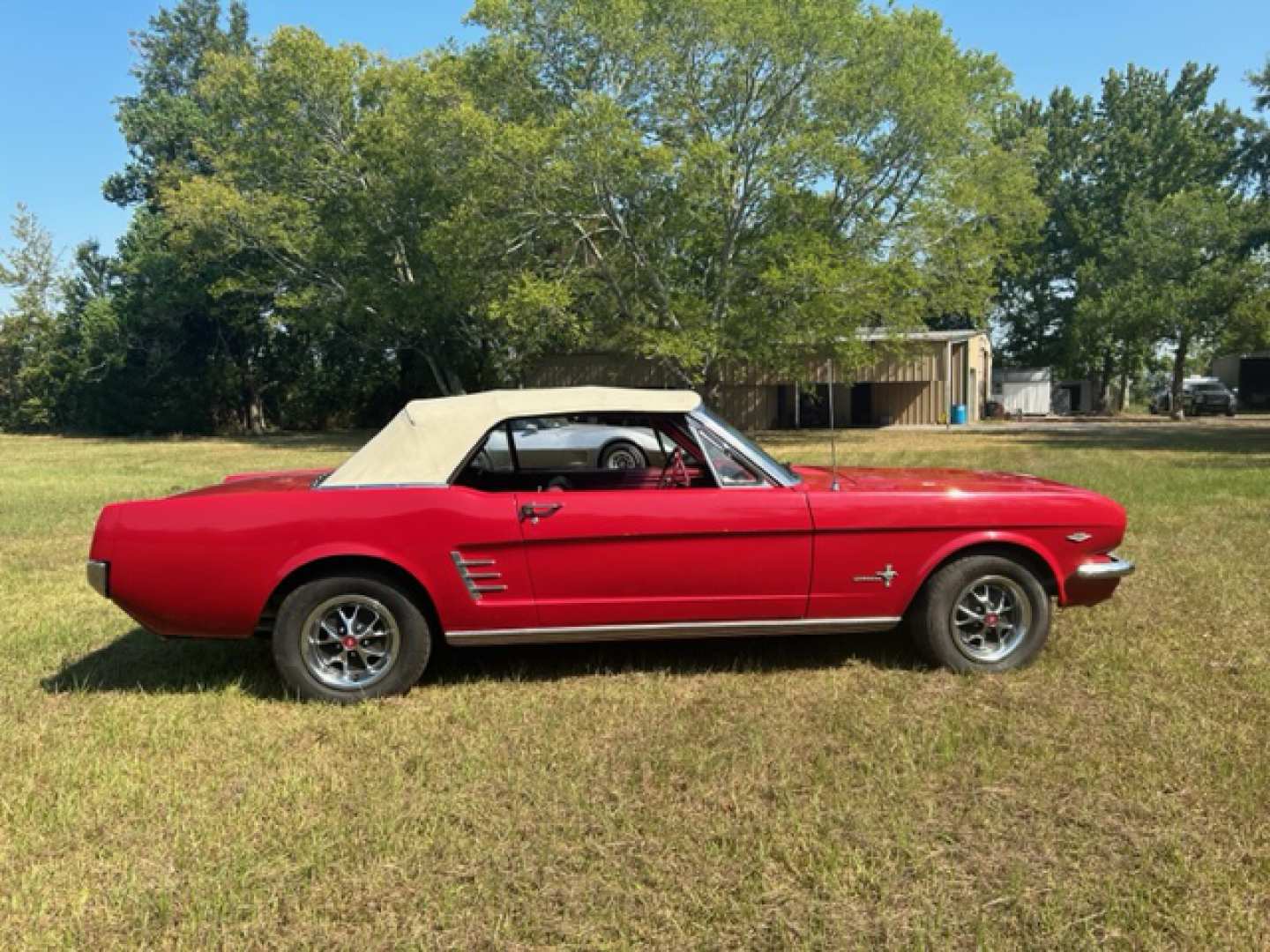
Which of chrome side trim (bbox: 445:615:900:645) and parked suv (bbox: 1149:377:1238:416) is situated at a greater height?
parked suv (bbox: 1149:377:1238:416)

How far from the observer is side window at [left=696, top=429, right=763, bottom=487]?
412 centimetres

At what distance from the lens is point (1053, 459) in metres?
16.1

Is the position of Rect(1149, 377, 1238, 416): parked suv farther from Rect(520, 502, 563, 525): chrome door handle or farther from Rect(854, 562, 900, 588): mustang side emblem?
Rect(520, 502, 563, 525): chrome door handle

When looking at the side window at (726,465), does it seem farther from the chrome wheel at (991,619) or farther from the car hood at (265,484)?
the car hood at (265,484)

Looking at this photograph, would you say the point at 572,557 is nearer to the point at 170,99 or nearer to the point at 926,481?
the point at 926,481

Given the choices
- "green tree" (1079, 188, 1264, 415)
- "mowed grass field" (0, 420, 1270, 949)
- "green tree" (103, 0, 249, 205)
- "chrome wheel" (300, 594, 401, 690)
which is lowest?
"mowed grass field" (0, 420, 1270, 949)

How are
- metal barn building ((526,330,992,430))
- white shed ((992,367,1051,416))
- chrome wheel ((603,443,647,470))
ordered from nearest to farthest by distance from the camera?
1. chrome wheel ((603,443,647,470))
2. metal barn building ((526,330,992,430))
3. white shed ((992,367,1051,416))

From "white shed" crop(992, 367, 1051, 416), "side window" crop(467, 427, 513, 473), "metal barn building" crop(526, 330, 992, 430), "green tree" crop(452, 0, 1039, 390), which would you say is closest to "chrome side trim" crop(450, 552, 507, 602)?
"side window" crop(467, 427, 513, 473)

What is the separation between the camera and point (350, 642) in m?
3.96

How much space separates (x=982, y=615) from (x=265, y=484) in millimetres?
3801

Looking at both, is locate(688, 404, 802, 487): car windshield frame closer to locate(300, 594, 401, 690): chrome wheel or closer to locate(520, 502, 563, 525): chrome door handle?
locate(520, 502, 563, 525): chrome door handle

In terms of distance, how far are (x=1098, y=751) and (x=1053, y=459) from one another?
14245 millimetres

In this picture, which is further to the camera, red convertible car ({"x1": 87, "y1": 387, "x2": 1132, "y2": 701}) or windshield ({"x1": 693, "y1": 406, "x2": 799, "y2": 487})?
windshield ({"x1": 693, "y1": 406, "x2": 799, "y2": 487})

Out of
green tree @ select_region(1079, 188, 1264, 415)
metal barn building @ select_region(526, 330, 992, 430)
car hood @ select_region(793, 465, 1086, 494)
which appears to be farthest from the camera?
green tree @ select_region(1079, 188, 1264, 415)
